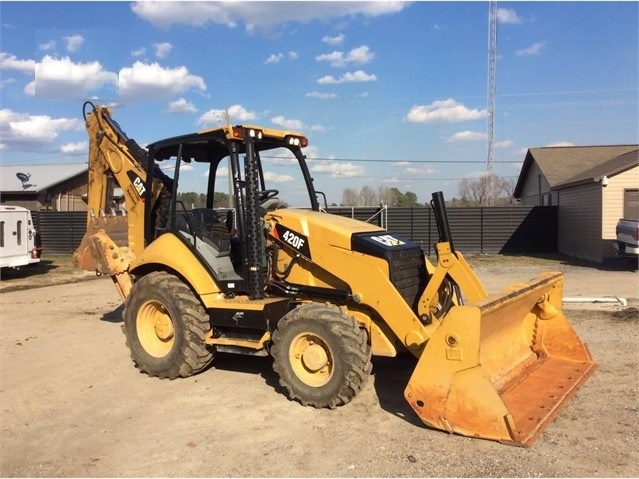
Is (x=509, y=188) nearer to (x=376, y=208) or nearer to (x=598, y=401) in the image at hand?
(x=376, y=208)

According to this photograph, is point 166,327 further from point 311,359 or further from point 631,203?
point 631,203

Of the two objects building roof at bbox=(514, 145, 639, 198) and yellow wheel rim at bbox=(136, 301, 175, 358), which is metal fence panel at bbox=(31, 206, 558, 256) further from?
yellow wheel rim at bbox=(136, 301, 175, 358)

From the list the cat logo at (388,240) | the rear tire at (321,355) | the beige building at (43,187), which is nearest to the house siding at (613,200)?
the cat logo at (388,240)

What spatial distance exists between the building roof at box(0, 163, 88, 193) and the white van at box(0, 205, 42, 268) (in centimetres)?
1665

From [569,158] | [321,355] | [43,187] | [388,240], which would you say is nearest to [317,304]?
[321,355]

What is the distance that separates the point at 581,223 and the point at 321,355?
60.9 feet

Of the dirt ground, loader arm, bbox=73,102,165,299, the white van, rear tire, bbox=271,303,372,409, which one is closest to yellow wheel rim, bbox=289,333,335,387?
rear tire, bbox=271,303,372,409

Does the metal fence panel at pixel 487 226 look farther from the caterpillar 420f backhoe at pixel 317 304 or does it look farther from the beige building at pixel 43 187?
the caterpillar 420f backhoe at pixel 317 304

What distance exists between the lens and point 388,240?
5922mm

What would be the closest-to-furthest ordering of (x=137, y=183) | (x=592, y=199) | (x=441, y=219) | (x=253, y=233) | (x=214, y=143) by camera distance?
(x=441, y=219) < (x=253, y=233) < (x=214, y=143) < (x=137, y=183) < (x=592, y=199)

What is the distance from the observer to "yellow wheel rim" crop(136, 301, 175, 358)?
654cm

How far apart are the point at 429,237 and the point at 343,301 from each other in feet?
62.2

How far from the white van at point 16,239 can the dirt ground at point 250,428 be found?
9239 mm

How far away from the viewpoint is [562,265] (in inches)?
732
